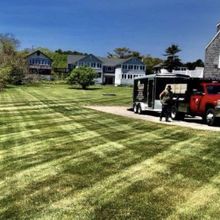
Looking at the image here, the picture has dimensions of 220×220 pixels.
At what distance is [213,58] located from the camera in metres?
43.2

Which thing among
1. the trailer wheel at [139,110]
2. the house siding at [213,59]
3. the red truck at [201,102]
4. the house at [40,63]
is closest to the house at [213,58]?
the house siding at [213,59]

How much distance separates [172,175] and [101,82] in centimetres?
11522

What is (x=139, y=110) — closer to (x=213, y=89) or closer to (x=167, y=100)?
(x=167, y=100)

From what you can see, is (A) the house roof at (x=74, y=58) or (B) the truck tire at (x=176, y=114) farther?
(A) the house roof at (x=74, y=58)

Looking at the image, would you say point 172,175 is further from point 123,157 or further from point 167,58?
point 167,58

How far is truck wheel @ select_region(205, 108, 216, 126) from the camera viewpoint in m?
22.4

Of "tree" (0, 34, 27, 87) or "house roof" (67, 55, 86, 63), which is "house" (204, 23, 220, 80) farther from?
"house roof" (67, 55, 86, 63)

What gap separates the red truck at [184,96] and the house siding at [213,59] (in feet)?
39.2

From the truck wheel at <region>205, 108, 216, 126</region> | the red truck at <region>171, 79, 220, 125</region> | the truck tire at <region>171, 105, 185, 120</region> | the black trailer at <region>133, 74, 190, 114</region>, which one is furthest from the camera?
the black trailer at <region>133, 74, 190, 114</region>

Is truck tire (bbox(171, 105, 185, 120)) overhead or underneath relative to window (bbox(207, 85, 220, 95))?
underneath

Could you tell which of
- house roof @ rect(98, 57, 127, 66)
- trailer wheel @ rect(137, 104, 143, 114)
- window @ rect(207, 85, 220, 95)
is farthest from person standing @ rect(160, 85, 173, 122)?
house roof @ rect(98, 57, 127, 66)

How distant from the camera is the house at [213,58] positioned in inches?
1682

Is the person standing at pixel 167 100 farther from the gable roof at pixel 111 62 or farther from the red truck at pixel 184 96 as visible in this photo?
the gable roof at pixel 111 62

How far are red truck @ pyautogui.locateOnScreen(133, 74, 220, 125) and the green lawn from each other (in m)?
5.39
